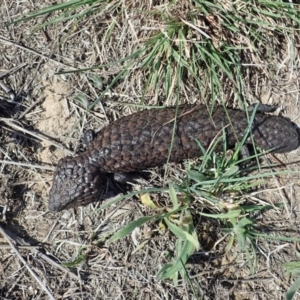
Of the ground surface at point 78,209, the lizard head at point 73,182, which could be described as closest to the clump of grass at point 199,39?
the ground surface at point 78,209

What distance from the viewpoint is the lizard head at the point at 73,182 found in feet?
12.5

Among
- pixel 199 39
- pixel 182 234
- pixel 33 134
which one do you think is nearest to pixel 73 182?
pixel 33 134

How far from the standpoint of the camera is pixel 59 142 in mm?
4066

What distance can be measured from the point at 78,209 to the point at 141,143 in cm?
75

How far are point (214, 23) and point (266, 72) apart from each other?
1.96ft

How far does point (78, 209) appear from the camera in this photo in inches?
161

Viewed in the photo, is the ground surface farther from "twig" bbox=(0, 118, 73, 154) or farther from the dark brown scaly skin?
the dark brown scaly skin

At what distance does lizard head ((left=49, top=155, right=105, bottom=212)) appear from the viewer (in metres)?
3.82

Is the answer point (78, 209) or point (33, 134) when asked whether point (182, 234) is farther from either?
point (33, 134)

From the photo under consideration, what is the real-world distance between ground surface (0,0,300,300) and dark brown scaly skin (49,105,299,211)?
0.17 metres

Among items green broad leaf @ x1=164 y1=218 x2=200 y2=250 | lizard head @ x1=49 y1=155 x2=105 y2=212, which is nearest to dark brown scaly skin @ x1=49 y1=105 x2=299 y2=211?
lizard head @ x1=49 y1=155 x2=105 y2=212

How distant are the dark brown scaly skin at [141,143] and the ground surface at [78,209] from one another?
0.17 metres

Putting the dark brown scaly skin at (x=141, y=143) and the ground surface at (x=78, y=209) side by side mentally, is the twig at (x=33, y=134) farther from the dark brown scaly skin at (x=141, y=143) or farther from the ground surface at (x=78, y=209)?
the dark brown scaly skin at (x=141, y=143)

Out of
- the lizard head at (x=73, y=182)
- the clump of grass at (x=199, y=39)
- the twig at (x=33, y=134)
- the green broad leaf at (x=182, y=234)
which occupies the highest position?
the clump of grass at (x=199, y=39)
